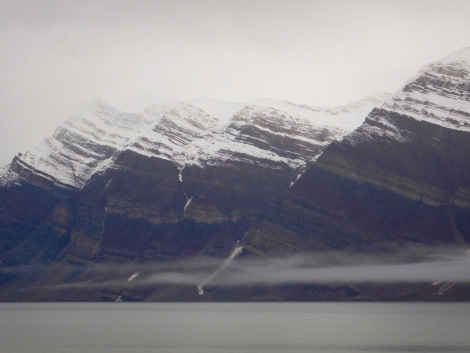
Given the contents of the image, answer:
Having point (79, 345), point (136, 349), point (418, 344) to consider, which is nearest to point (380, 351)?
point (418, 344)

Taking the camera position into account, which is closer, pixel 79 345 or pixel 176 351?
pixel 176 351

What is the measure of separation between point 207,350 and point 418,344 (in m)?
41.3

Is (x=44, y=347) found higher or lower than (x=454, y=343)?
lower

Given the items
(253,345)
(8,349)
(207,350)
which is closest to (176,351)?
(207,350)

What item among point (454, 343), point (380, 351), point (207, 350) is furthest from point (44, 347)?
point (454, 343)

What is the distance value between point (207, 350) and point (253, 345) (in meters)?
13.9

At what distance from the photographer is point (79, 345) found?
199250 mm

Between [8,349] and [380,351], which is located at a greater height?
[380,351]

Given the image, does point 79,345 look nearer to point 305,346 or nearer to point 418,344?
point 305,346

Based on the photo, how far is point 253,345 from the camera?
19712 centimetres

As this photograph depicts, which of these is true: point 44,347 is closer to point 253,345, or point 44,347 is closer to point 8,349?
point 8,349

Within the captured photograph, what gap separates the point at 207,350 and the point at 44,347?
34472 mm

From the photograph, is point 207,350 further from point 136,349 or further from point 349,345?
point 349,345

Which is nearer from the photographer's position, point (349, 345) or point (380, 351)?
point (380, 351)
